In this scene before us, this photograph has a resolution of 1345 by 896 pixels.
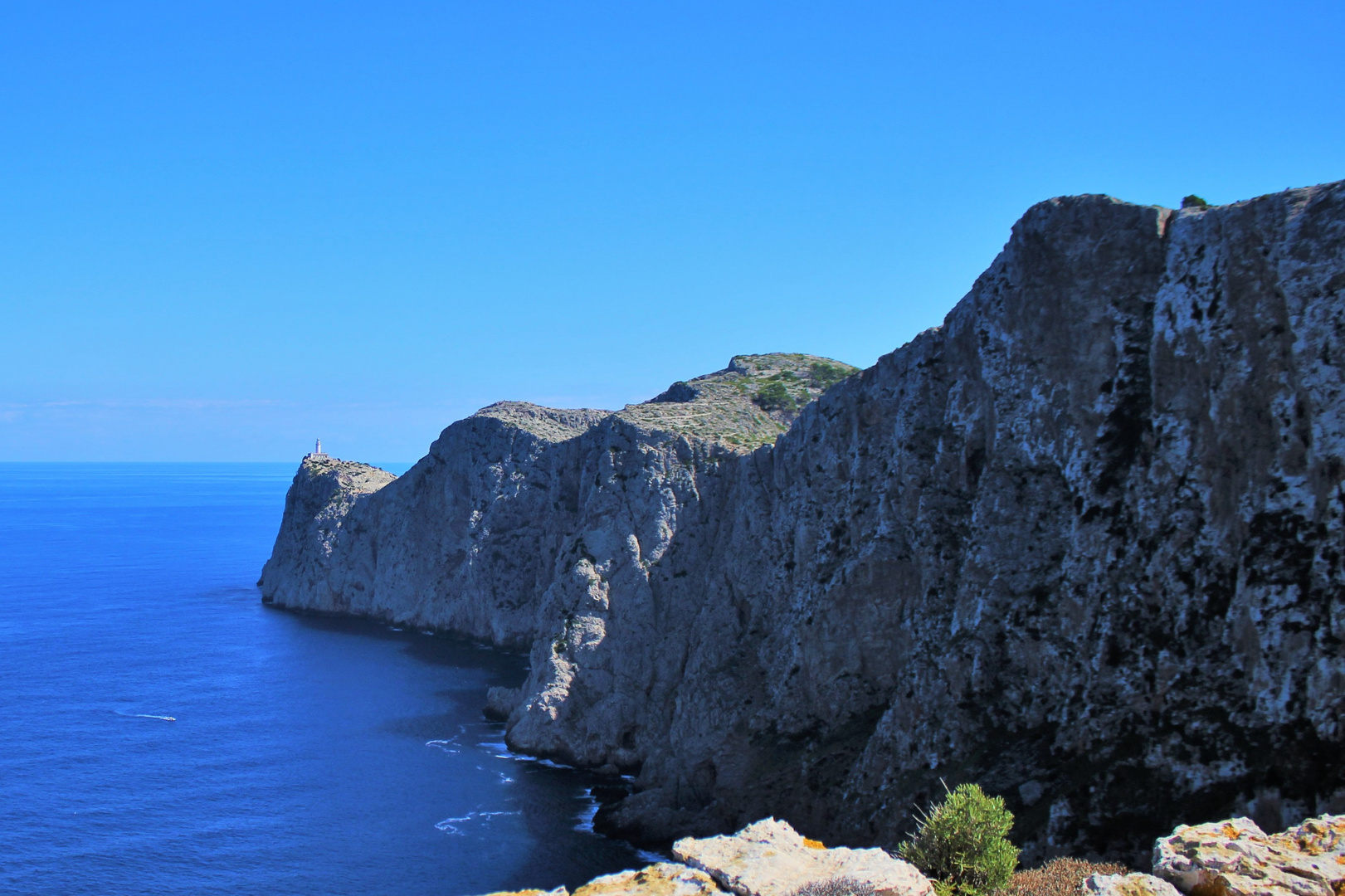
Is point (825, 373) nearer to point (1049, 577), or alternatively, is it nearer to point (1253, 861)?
point (1049, 577)

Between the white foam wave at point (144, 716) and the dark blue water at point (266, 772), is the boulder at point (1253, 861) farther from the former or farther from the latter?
the white foam wave at point (144, 716)

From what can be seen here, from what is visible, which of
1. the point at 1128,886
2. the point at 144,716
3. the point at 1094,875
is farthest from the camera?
the point at 144,716

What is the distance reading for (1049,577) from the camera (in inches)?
1700

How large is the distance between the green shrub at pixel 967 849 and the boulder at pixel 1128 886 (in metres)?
3.95

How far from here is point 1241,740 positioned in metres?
33.6

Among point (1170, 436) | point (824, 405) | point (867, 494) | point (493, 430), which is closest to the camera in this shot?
point (1170, 436)

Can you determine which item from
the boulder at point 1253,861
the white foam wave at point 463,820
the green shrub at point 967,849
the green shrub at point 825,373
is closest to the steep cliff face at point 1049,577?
the white foam wave at point 463,820

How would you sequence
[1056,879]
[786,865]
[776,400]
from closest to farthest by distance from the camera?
[786,865], [1056,879], [776,400]

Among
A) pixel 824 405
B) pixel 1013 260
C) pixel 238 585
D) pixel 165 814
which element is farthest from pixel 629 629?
pixel 238 585

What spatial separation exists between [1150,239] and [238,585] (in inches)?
5923

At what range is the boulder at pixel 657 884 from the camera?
59.1ft

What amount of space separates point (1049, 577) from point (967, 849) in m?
23.3

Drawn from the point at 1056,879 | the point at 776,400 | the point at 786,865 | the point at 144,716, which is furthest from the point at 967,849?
the point at 144,716

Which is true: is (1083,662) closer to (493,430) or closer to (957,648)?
(957,648)
